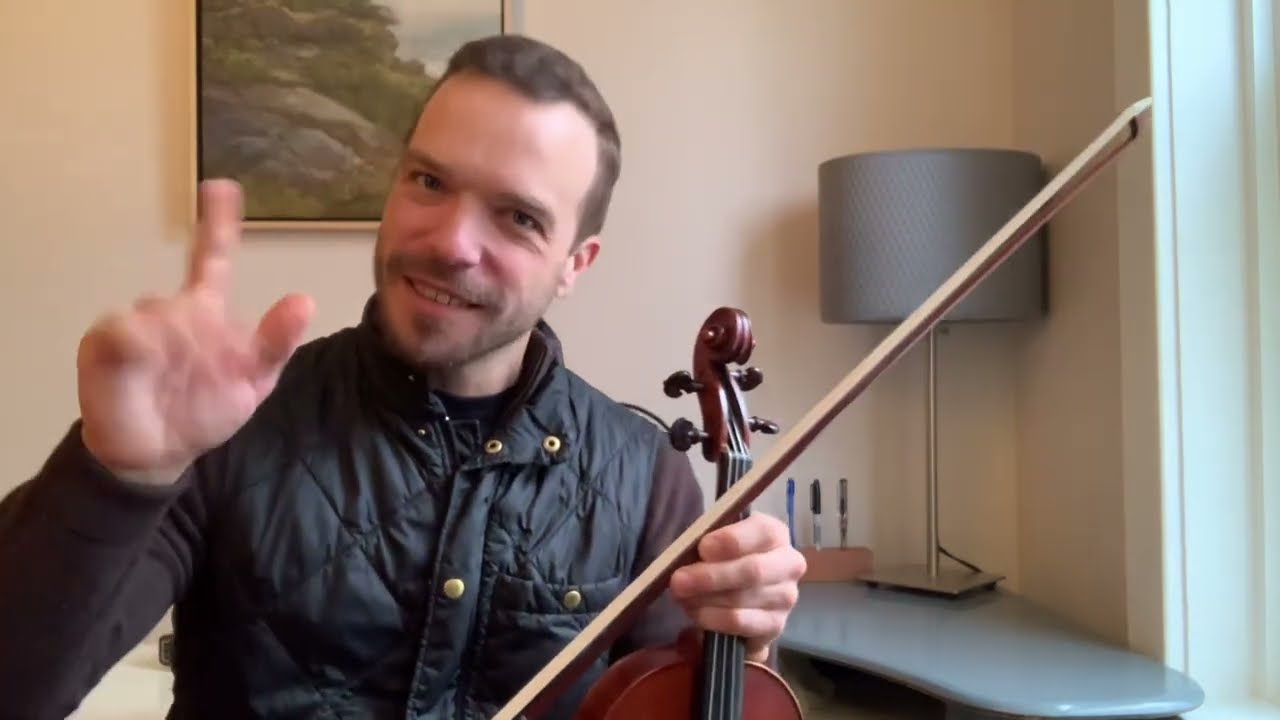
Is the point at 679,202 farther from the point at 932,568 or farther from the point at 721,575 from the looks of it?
the point at 721,575

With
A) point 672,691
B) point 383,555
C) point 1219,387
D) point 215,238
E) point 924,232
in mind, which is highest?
point 924,232

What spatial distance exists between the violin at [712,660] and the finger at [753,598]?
30 mm

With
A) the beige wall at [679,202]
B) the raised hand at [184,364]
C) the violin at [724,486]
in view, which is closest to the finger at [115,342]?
the raised hand at [184,364]

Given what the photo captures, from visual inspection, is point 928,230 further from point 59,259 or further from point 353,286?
point 59,259

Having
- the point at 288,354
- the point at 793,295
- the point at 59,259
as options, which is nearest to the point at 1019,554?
the point at 793,295

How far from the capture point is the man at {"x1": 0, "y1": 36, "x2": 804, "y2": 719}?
955mm

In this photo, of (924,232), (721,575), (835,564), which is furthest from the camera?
(835,564)

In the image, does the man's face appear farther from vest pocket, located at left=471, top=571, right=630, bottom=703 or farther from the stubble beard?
vest pocket, located at left=471, top=571, right=630, bottom=703

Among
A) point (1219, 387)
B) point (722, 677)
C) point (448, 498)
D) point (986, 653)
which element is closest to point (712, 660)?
point (722, 677)

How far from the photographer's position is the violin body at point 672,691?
92 cm

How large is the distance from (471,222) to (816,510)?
1112 millimetres

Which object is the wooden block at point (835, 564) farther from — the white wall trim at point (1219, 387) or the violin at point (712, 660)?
the violin at point (712, 660)

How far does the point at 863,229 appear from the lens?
1752 mm

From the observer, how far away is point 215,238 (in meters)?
0.68
